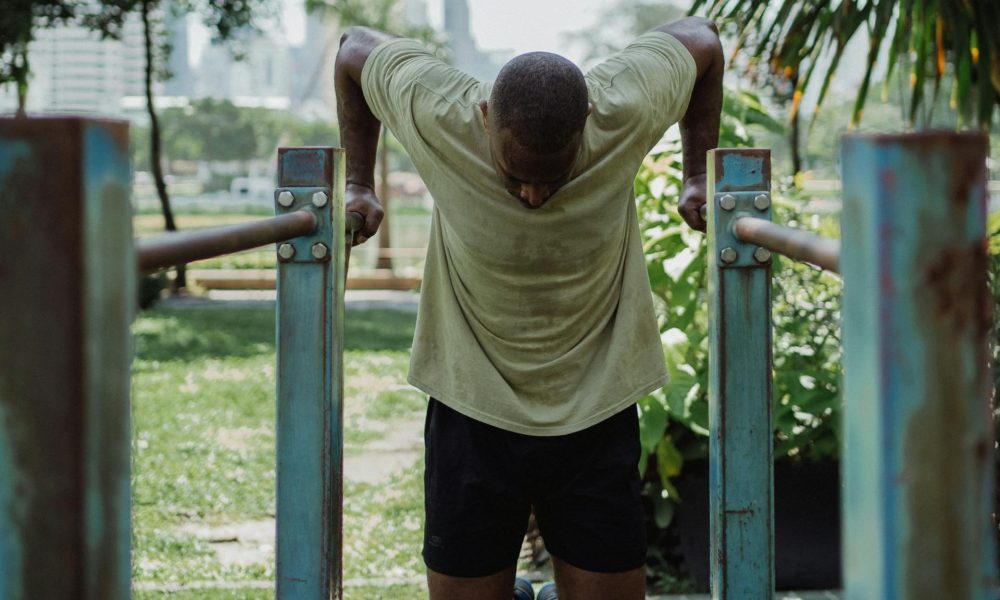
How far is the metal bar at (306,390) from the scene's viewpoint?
1.76 meters

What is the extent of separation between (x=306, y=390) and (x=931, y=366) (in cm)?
Answer: 113

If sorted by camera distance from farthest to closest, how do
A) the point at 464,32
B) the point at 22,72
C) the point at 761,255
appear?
the point at 464,32, the point at 22,72, the point at 761,255

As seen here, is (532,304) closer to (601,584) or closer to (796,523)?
(601,584)

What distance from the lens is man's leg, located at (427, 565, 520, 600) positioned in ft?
7.00

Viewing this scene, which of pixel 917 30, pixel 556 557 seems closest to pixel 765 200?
pixel 556 557

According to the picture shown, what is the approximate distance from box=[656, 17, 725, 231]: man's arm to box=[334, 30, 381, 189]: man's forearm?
0.59 meters

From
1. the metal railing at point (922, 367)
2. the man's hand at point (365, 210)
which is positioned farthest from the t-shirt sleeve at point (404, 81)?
the metal railing at point (922, 367)

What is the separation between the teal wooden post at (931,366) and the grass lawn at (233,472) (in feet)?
3.67

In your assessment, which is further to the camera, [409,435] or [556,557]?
[409,435]

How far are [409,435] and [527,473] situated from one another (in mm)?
4172

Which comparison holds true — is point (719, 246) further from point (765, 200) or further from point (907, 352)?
point (907, 352)

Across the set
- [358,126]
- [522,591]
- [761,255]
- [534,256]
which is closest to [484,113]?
[534,256]

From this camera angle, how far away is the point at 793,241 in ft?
4.18

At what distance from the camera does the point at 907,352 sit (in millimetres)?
850
